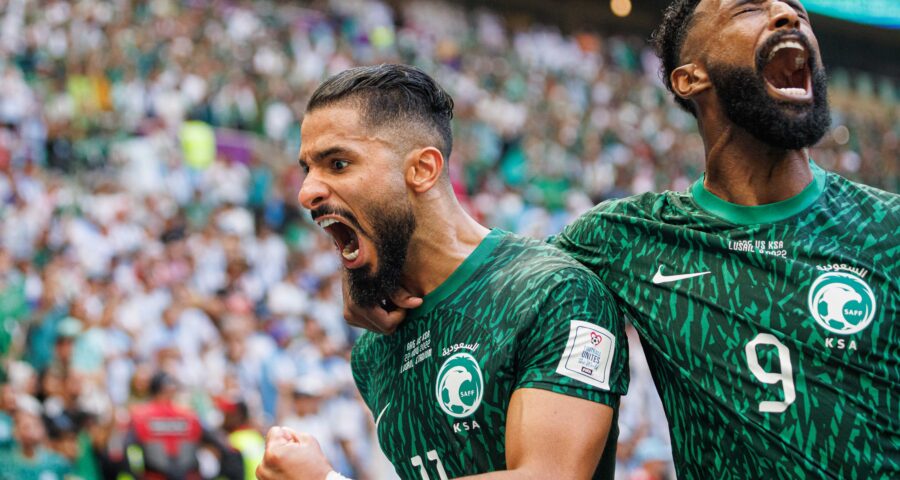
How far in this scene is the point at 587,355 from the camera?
2668mm

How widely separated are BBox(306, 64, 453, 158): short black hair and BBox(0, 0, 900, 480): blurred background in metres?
4.75

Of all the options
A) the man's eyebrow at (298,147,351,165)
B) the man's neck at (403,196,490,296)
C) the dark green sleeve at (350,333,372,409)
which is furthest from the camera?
the dark green sleeve at (350,333,372,409)

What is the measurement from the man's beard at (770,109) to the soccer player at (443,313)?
23.0 inches

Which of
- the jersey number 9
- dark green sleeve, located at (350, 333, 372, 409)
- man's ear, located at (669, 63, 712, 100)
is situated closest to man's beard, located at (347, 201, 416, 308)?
dark green sleeve, located at (350, 333, 372, 409)

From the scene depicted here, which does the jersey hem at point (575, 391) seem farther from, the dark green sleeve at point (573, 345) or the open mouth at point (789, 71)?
the open mouth at point (789, 71)

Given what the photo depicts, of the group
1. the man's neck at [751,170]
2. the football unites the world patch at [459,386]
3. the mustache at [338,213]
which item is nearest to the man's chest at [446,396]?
the football unites the world patch at [459,386]

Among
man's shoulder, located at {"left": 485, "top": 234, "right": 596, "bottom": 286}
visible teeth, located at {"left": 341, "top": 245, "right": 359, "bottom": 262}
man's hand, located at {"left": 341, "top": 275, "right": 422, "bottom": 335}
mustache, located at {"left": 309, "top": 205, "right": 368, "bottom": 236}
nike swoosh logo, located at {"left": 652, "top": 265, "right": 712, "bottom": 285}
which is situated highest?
mustache, located at {"left": 309, "top": 205, "right": 368, "bottom": 236}

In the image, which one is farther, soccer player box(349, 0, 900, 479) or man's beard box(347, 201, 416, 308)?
man's beard box(347, 201, 416, 308)

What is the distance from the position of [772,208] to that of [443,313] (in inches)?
36.0

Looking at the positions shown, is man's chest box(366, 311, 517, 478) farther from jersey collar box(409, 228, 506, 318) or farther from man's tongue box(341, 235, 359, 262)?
man's tongue box(341, 235, 359, 262)

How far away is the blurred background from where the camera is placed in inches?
321

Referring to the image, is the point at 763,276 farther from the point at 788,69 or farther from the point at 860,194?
the point at 788,69

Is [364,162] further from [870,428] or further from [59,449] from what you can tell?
[59,449]

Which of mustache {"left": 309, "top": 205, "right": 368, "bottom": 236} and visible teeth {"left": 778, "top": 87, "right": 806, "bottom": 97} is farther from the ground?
visible teeth {"left": 778, "top": 87, "right": 806, "bottom": 97}
